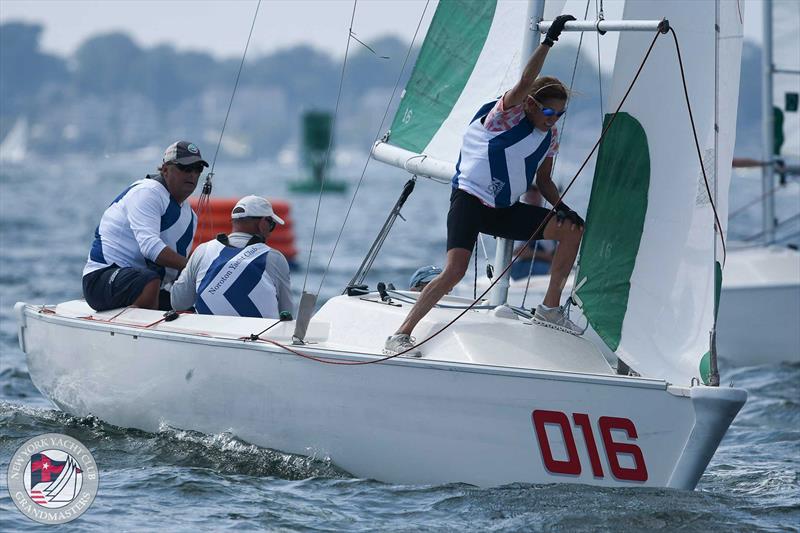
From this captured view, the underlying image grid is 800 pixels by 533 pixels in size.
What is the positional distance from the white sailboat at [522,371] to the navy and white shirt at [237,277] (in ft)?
0.65

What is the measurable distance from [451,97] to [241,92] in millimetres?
152156

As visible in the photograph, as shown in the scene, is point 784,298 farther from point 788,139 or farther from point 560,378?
point 560,378

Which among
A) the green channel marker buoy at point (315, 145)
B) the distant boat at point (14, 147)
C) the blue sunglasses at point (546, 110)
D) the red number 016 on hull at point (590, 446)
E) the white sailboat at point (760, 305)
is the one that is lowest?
the red number 016 on hull at point (590, 446)

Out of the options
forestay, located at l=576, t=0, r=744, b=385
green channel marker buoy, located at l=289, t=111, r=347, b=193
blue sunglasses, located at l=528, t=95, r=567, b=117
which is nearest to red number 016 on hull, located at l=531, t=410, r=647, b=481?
forestay, located at l=576, t=0, r=744, b=385

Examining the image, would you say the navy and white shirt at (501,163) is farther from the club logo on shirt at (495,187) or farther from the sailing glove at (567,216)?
the sailing glove at (567,216)

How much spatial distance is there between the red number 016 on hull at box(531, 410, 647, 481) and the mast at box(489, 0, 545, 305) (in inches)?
36.9

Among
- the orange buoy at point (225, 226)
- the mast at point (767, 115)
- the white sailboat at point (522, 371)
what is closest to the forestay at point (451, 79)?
the white sailboat at point (522, 371)

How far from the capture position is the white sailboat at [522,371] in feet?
15.0

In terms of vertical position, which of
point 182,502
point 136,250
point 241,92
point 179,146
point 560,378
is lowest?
point 182,502

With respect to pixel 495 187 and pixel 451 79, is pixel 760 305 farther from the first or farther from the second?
pixel 495 187

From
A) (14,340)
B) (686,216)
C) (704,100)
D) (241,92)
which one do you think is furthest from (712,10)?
(241,92)

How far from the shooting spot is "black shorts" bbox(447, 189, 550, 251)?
16.8 feet

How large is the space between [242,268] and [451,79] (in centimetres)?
136

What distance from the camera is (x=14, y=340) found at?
9648mm
